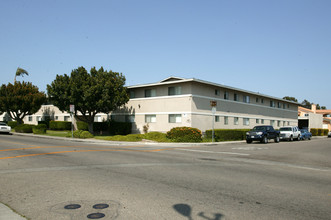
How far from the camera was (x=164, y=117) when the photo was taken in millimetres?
32938

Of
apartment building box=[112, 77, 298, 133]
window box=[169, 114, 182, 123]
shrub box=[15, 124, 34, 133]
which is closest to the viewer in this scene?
apartment building box=[112, 77, 298, 133]

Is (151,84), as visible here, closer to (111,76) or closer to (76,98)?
(111,76)

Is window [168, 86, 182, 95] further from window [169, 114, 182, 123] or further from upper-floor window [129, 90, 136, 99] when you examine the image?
upper-floor window [129, 90, 136, 99]

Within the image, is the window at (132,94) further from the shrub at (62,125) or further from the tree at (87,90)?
the shrub at (62,125)

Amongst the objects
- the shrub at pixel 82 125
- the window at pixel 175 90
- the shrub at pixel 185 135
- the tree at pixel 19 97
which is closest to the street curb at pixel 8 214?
the shrub at pixel 185 135

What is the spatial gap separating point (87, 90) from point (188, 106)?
446 inches

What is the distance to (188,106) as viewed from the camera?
101 ft

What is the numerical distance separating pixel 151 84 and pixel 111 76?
4947 mm

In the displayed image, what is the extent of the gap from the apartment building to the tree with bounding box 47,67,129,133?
3822 mm

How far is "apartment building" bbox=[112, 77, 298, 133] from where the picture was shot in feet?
103

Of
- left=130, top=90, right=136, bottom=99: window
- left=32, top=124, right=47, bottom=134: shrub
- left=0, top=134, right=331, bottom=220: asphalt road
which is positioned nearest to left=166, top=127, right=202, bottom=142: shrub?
left=130, top=90, right=136, bottom=99: window

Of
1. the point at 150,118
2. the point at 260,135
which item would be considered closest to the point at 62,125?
the point at 150,118

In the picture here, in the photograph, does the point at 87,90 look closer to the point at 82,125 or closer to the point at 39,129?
the point at 39,129

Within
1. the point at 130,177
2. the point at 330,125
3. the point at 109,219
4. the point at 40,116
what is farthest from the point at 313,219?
the point at 330,125
